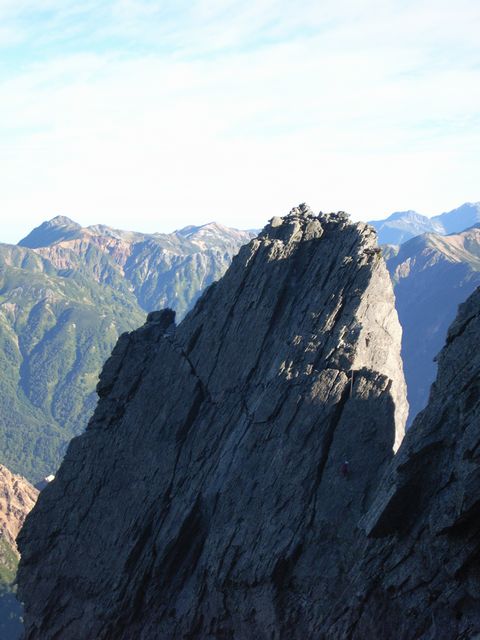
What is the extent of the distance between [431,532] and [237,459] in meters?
17.7

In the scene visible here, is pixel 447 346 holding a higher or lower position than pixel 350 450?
higher

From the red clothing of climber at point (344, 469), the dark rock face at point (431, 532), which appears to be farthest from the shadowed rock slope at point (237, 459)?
the dark rock face at point (431, 532)

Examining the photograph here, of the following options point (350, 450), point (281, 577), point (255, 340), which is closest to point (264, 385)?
point (255, 340)

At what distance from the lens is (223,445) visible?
2143 inches

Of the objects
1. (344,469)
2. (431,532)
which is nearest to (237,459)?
(344,469)

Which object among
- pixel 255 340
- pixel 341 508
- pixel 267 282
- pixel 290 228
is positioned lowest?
pixel 341 508

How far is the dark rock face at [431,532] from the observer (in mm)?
34781

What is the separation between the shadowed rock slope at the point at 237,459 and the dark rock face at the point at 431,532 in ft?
12.8

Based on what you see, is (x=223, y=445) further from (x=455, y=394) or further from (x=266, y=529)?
(x=455, y=394)

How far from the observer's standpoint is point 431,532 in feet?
Answer: 121

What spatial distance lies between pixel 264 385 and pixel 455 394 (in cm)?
1788

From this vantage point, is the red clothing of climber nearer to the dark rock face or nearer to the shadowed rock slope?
the shadowed rock slope

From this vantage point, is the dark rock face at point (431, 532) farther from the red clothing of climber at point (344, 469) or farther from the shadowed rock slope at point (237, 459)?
the red clothing of climber at point (344, 469)

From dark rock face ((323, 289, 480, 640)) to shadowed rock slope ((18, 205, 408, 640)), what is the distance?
391cm
